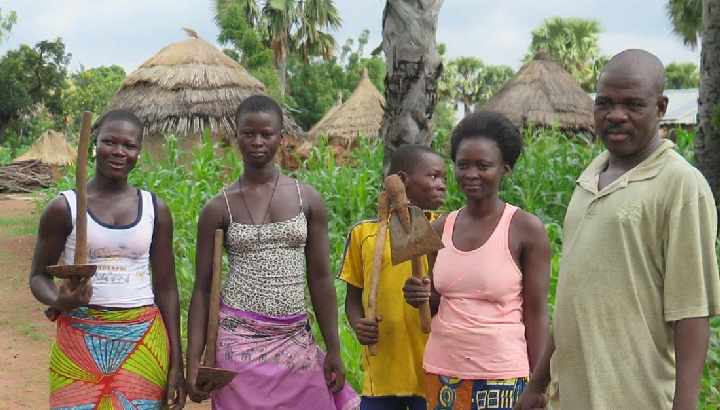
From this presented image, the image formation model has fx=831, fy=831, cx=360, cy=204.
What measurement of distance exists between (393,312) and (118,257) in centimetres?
92

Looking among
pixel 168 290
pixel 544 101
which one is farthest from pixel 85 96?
pixel 168 290

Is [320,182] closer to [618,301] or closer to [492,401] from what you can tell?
[492,401]

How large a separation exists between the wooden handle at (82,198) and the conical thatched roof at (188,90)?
990 centimetres

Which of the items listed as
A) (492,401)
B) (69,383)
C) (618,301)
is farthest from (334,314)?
(618,301)

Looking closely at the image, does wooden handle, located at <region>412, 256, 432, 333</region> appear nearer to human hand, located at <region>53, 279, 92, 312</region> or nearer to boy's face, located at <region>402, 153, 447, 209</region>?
boy's face, located at <region>402, 153, 447, 209</region>

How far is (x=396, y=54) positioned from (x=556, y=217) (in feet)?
6.14

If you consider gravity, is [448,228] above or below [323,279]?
above

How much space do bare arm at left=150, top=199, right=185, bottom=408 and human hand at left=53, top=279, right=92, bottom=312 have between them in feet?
1.07

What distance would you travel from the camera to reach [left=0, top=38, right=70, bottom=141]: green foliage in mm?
26516

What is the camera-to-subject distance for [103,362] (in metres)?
2.62

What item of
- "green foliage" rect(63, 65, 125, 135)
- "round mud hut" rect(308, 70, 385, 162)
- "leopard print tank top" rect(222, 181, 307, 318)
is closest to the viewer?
"leopard print tank top" rect(222, 181, 307, 318)

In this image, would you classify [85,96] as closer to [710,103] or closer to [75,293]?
[710,103]

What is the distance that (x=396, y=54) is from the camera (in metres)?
6.06

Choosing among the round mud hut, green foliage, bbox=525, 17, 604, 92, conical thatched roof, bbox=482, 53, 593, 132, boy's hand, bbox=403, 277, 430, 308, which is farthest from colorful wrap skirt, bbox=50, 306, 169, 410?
green foliage, bbox=525, 17, 604, 92
